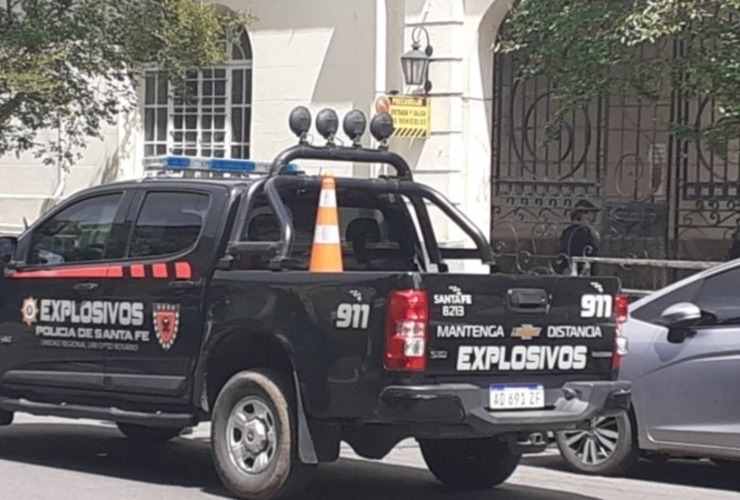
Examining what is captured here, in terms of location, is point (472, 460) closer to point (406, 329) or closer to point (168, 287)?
point (406, 329)

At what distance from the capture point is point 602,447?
33.5ft

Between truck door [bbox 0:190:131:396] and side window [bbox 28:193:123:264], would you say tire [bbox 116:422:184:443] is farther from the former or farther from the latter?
side window [bbox 28:193:123:264]

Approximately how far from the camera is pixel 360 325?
7883mm

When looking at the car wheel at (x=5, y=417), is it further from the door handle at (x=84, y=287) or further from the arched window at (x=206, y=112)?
the arched window at (x=206, y=112)

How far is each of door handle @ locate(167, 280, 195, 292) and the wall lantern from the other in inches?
375

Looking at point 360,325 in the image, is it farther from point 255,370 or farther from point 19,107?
point 19,107

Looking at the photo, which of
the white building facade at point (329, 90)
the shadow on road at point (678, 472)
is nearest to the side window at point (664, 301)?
A: the shadow on road at point (678, 472)

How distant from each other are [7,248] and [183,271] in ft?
6.02

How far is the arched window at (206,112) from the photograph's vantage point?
2059cm

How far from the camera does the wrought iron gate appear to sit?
1800 centimetres

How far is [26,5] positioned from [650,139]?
8525 mm

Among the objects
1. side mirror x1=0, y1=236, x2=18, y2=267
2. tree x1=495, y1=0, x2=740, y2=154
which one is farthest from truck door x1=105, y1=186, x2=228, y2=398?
tree x1=495, y1=0, x2=740, y2=154

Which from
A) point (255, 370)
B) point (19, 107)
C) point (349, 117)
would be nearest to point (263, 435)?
point (255, 370)

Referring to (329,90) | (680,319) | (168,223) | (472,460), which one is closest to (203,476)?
(168,223)
